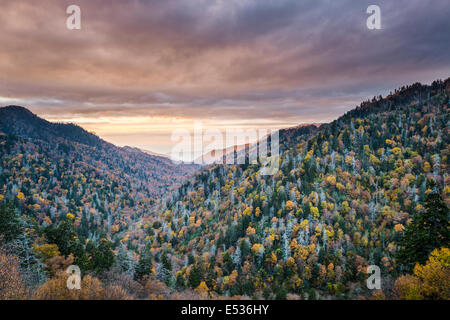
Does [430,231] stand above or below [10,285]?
above

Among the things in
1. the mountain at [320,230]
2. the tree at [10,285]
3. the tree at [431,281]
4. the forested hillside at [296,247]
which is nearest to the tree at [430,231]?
the forested hillside at [296,247]

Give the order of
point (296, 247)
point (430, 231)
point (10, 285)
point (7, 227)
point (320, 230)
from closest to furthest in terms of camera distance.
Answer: point (10, 285) → point (430, 231) → point (7, 227) → point (296, 247) → point (320, 230)

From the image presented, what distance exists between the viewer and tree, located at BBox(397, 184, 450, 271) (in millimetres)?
31250

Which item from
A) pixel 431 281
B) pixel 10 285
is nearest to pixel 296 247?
pixel 431 281

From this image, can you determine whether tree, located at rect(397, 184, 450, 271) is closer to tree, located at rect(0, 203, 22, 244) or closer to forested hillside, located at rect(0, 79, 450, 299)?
forested hillside, located at rect(0, 79, 450, 299)

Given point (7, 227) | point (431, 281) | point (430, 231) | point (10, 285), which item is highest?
point (430, 231)

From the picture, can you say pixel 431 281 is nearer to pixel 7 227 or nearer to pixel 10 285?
pixel 10 285

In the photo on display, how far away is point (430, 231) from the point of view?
31719 mm

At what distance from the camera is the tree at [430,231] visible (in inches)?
1230

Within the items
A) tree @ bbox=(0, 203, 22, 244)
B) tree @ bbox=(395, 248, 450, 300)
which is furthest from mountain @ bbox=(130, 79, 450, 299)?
tree @ bbox=(0, 203, 22, 244)

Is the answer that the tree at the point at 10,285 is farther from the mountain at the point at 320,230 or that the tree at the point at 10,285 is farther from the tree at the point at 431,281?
the mountain at the point at 320,230
